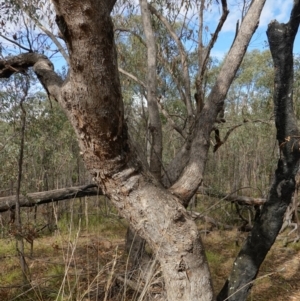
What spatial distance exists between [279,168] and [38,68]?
184 cm

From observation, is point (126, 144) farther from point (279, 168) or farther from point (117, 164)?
Answer: point (279, 168)

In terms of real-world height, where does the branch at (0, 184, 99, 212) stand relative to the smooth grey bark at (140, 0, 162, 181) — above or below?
below

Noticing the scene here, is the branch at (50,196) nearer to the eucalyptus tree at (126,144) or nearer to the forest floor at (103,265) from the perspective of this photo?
the forest floor at (103,265)

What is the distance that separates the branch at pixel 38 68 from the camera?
2.53m

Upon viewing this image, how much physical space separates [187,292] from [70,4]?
1.47 metres

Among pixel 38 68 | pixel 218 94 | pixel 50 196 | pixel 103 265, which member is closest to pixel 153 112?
pixel 218 94

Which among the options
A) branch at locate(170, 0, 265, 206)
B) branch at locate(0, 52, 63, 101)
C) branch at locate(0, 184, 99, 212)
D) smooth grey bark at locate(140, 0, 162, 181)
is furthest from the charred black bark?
branch at locate(0, 184, 99, 212)

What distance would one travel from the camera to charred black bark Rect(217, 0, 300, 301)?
7.38 feet

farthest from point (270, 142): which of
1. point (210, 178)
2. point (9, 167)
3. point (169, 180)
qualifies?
point (169, 180)

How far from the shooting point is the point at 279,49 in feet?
7.38

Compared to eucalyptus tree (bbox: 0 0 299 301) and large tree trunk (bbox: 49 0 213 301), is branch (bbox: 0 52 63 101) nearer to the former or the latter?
eucalyptus tree (bbox: 0 0 299 301)

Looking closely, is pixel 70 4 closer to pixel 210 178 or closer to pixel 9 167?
pixel 9 167

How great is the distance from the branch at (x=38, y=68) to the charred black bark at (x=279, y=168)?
1.42 m

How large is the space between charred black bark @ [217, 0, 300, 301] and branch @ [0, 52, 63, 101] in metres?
1.42
